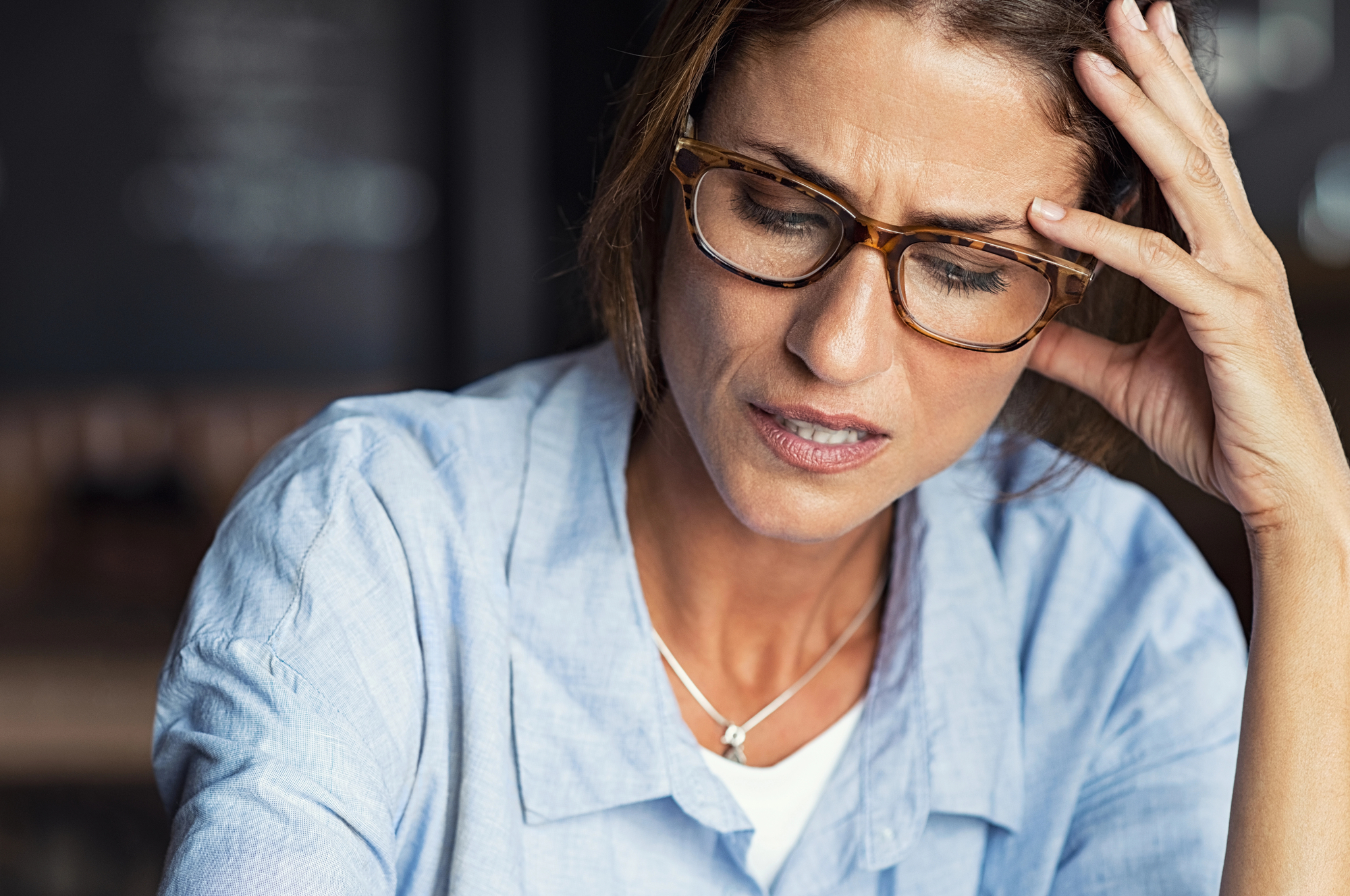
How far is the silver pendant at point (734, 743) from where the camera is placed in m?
1.28

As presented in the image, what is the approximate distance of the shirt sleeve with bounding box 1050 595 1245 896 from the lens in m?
1.20

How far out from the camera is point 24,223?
15.6 ft

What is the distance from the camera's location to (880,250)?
103 cm

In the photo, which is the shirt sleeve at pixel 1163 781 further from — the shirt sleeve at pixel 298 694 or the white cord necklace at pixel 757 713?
the shirt sleeve at pixel 298 694

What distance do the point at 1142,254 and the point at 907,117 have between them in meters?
0.26

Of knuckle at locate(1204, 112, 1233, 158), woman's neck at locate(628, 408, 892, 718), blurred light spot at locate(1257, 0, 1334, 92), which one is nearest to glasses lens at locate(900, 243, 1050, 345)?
knuckle at locate(1204, 112, 1233, 158)

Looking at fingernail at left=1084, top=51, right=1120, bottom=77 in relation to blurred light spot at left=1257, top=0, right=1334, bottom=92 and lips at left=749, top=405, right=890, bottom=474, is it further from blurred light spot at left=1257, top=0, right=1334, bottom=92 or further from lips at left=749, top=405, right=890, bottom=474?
blurred light spot at left=1257, top=0, right=1334, bottom=92

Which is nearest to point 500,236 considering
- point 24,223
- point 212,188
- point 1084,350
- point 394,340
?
point 394,340

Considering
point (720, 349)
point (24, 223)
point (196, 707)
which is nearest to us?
point (196, 707)

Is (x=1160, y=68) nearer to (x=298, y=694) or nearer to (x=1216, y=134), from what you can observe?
(x=1216, y=134)

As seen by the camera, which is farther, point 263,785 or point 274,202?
point 274,202

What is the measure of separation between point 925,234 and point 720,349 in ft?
0.68

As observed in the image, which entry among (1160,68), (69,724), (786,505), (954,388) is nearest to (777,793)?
(786,505)

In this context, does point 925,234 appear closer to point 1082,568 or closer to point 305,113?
point 1082,568
